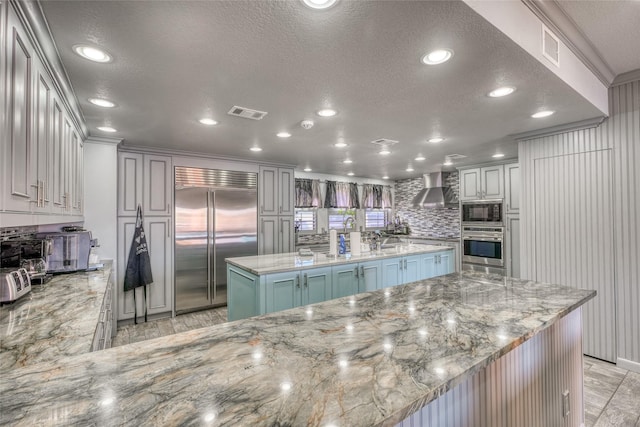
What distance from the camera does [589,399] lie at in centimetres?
230

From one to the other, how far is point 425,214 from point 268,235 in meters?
3.91

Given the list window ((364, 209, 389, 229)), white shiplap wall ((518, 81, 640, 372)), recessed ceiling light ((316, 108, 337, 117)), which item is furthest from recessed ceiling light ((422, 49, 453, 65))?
window ((364, 209, 389, 229))

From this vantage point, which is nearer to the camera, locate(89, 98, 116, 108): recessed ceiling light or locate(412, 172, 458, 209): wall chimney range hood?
locate(89, 98, 116, 108): recessed ceiling light

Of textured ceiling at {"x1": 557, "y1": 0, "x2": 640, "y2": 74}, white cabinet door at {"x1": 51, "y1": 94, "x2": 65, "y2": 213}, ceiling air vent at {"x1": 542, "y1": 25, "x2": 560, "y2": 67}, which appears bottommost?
white cabinet door at {"x1": 51, "y1": 94, "x2": 65, "y2": 213}

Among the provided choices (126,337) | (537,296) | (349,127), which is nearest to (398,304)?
(537,296)

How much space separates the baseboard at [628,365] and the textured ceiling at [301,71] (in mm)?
2176

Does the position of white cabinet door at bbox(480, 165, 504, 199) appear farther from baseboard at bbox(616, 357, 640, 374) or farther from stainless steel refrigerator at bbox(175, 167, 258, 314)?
stainless steel refrigerator at bbox(175, 167, 258, 314)

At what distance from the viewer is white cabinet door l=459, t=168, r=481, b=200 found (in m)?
5.41

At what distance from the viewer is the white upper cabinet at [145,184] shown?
3.87 m

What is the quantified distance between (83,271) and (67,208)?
2.85ft

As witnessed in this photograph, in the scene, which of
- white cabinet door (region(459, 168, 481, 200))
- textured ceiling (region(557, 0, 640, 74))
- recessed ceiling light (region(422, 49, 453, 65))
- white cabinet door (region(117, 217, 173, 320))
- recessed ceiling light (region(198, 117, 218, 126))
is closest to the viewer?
recessed ceiling light (region(422, 49, 453, 65))

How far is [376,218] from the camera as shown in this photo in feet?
24.7

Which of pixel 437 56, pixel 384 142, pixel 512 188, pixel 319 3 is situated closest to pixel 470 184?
pixel 512 188

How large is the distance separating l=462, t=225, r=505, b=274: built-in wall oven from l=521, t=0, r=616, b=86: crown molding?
2.99 metres
